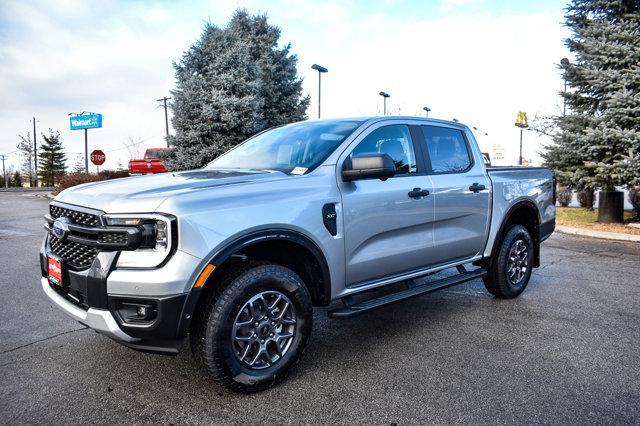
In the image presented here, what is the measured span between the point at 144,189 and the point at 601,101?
11512mm

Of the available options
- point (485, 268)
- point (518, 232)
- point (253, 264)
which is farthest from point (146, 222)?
point (518, 232)

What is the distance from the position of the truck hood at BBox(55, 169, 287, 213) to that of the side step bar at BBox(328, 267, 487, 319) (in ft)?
3.45

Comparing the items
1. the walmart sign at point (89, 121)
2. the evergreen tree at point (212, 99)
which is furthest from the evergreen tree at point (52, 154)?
the evergreen tree at point (212, 99)

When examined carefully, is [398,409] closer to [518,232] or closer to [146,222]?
[146,222]

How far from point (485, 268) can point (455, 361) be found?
1.73 metres

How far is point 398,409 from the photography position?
9.04 ft

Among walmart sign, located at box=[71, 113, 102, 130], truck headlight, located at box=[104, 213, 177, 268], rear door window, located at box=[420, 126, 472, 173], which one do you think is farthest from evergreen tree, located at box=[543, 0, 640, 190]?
walmart sign, located at box=[71, 113, 102, 130]

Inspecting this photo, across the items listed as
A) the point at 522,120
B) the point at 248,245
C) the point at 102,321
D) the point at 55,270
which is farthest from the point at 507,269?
the point at 522,120

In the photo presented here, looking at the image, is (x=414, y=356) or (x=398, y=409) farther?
(x=414, y=356)

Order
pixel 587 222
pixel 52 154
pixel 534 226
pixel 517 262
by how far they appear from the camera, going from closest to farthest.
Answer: pixel 517 262 → pixel 534 226 → pixel 587 222 → pixel 52 154

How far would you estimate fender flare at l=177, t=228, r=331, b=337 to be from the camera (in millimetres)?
2643

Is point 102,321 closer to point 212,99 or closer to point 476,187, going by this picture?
point 476,187

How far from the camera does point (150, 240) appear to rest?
8.61ft

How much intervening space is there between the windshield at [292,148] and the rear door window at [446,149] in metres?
0.89
